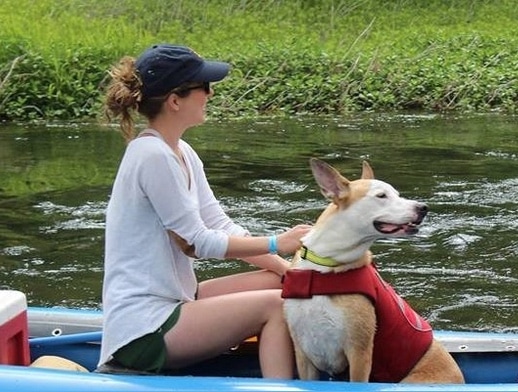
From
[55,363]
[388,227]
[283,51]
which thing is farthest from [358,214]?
[283,51]

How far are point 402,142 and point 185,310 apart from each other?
8.58 m

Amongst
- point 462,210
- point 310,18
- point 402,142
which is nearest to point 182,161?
point 462,210

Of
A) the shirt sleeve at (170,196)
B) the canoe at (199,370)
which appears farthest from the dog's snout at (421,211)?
the shirt sleeve at (170,196)

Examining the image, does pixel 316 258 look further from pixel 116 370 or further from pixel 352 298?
pixel 116 370

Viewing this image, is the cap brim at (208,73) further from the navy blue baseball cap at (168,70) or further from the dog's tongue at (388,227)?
the dog's tongue at (388,227)

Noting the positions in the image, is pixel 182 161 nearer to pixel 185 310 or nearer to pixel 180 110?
pixel 180 110

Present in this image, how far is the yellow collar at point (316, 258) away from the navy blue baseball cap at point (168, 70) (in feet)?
1.97

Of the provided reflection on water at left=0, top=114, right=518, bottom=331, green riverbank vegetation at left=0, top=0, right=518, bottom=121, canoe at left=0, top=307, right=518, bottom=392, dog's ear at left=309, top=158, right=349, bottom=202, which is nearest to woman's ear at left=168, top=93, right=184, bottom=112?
dog's ear at left=309, top=158, right=349, bottom=202

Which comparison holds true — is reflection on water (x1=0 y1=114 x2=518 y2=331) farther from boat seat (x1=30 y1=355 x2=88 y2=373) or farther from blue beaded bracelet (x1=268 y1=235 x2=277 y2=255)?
blue beaded bracelet (x1=268 y1=235 x2=277 y2=255)

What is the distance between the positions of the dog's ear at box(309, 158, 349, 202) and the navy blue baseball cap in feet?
1.40

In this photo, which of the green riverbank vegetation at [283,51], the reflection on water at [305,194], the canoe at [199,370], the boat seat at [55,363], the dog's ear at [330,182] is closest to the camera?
the canoe at [199,370]

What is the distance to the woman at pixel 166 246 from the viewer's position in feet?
11.1

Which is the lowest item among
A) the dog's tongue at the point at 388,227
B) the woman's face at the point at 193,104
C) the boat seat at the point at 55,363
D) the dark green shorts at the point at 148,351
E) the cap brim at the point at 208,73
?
the boat seat at the point at 55,363

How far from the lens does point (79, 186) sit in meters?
9.52
